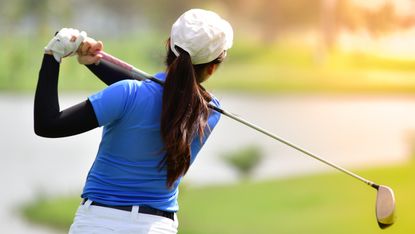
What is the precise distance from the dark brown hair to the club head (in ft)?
2.35

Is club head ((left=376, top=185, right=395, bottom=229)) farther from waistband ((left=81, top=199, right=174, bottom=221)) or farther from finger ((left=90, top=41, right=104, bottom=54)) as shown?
finger ((left=90, top=41, right=104, bottom=54))

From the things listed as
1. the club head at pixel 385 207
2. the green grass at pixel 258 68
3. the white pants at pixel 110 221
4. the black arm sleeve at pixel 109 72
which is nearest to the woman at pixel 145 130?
the white pants at pixel 110 221

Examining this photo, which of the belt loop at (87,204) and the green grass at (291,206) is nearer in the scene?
the belt loop at (87,204)

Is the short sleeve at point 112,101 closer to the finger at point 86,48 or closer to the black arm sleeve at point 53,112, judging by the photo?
the black arm sleeve at point 53,112

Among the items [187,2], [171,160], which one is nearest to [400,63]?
[187,2]

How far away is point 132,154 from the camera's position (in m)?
2.13

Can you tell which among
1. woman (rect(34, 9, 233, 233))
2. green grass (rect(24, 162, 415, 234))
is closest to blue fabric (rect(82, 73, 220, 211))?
woman (rect(34, 9, 233, 233))

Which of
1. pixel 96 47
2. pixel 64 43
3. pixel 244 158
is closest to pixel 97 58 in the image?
pixel 96 47

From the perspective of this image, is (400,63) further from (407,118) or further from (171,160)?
(171,160)

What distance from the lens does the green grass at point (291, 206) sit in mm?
4773

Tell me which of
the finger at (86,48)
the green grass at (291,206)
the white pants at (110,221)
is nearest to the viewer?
the white pants at (110,221)

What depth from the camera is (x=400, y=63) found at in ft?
15.8

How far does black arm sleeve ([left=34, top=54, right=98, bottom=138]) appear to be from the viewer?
201 centimetres

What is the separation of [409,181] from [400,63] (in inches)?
21.8
